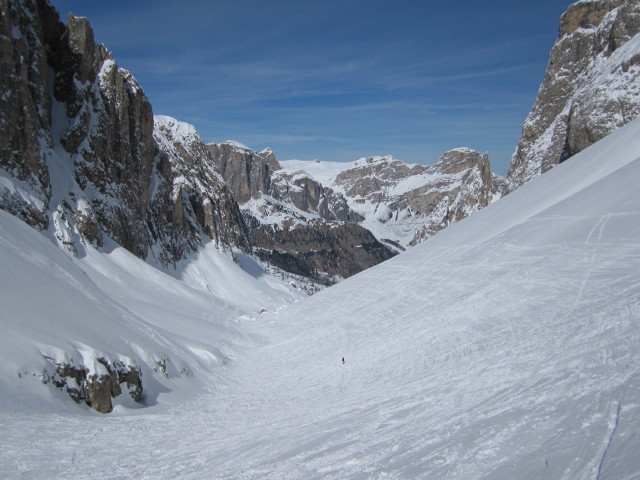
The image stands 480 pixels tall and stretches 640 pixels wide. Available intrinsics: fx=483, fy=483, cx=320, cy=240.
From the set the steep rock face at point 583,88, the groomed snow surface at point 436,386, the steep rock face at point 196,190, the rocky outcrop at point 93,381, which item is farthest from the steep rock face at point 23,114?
the steep rock face at point 583,88

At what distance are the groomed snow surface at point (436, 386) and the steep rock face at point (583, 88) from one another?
95.1 feet

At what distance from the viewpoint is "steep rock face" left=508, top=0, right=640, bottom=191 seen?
57500 mm

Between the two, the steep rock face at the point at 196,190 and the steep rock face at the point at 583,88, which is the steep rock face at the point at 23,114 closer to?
the steep rock face at the point at 196,190

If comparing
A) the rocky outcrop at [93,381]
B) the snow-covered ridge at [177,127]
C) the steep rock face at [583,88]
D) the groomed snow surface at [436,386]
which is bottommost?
the groomed snow surface at [436,386]

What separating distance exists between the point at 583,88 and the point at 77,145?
218ft

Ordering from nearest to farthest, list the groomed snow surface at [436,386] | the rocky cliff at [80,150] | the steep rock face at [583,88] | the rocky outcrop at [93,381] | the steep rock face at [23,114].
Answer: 1. the groomed snow surface at [436,386]
2. the rocky outcrop at [93,381]
3. the steep rock face at [23,114]
4. the rocky cliff at [80,150]
5. the steep rock face at [583,88]

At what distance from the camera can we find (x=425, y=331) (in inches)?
877

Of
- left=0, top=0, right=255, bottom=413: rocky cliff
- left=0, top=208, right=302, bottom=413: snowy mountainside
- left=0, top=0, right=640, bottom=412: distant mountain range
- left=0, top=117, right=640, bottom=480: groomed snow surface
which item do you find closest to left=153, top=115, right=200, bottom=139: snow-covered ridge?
left=0, top=0, right=640, bottom=412: distant mountain range

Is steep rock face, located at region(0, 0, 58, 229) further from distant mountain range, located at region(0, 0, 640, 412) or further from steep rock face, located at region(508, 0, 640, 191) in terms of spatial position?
steep rock face, located at region(508, 0, 640, 191)

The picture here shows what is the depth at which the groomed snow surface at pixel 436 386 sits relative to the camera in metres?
9.05

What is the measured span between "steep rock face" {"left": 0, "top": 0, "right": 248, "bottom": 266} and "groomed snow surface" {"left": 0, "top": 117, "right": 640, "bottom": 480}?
790 inches

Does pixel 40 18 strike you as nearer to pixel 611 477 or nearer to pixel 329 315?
pixel 329 315

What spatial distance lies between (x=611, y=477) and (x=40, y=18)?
62440 mm

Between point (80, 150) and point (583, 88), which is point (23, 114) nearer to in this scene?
point (80, 150)
